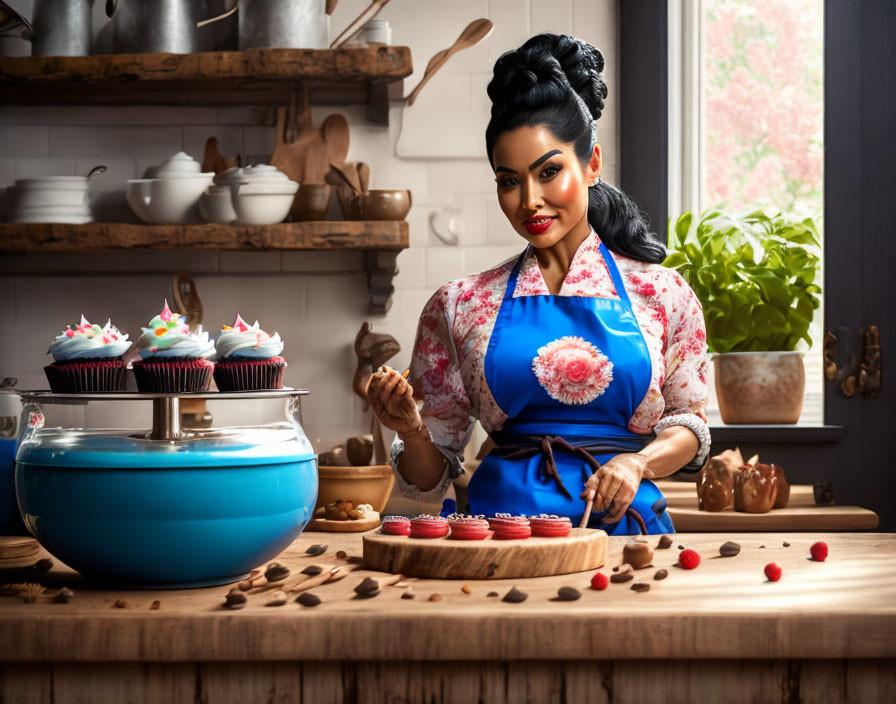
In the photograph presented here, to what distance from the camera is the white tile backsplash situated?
10.3 ft

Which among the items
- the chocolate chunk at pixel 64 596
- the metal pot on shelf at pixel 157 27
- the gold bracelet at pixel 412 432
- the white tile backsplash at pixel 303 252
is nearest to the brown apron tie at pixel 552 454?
the gold bracelet at pixel 412 432

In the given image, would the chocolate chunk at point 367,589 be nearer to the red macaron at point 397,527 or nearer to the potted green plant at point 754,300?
the red macaron at point 397,527

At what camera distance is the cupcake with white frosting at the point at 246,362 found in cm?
127

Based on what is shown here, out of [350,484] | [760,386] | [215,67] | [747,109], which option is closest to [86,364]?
[350,484]

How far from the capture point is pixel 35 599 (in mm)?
1130

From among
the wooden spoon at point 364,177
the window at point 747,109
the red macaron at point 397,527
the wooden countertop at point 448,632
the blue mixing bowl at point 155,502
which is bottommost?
the wooden countertop at point 448,632

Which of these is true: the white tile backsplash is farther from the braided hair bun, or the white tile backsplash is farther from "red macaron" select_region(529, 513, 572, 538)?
"red macaron" select_region(529, 513, 572, 538)

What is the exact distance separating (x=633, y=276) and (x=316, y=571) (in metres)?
0.93

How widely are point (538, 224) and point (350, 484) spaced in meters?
1.15

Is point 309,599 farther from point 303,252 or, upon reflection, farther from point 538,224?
point 303,252

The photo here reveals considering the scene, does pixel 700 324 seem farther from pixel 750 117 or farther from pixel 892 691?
pixel 750 117

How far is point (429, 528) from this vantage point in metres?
1.29

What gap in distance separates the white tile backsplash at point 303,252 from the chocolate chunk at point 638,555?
1903 mm

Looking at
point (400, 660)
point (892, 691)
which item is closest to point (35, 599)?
point (400, 660)
